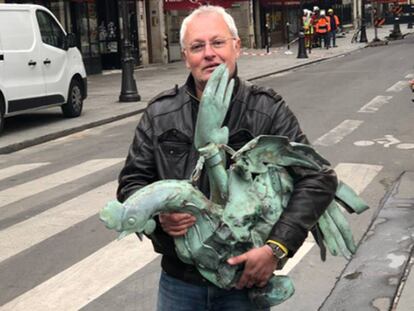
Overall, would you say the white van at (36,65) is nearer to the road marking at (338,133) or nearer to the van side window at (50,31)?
the van side window at (50,31)

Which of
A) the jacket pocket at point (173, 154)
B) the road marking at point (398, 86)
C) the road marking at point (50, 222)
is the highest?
the jacket pocket at point (173, 154)

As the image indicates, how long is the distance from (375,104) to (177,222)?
11.9 meters

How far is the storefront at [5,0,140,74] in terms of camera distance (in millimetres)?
22828

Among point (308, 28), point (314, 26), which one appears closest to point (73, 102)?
point (308, 28)

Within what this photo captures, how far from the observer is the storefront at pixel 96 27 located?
2283 centimetres

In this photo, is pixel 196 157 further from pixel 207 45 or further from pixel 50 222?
pixel 50 222

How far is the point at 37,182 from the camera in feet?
27.2

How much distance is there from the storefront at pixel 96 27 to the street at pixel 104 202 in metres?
10.4

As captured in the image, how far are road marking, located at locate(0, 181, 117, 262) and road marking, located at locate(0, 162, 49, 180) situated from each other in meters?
1.91

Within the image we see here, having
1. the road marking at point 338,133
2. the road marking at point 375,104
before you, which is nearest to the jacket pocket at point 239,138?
the road marking at point 338,133

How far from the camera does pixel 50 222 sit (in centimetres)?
645

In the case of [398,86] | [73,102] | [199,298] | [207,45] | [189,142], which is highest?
[207,45]

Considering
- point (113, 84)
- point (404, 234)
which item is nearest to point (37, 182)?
point (404, 234)

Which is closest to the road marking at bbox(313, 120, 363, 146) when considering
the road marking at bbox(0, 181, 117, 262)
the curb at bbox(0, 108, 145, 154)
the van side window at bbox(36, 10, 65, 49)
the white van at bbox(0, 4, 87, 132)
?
the road marking at bbox(0, 181, 117, 262)
